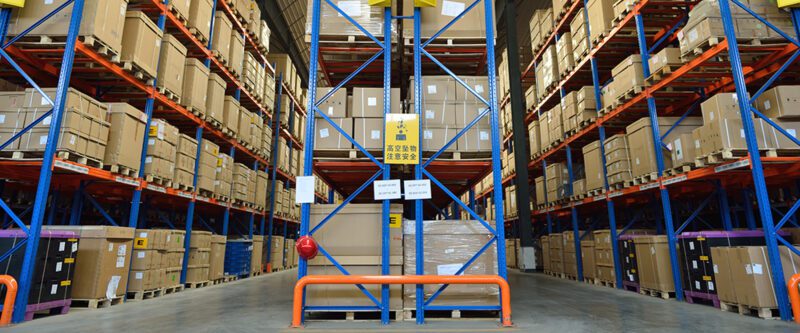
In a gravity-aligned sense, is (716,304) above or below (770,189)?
below

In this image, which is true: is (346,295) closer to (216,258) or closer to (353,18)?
(353,18)

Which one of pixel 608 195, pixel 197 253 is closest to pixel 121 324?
pixel 197 253

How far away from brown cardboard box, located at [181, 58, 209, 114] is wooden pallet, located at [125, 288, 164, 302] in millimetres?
3525

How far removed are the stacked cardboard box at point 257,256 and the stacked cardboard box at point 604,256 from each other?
8853mm

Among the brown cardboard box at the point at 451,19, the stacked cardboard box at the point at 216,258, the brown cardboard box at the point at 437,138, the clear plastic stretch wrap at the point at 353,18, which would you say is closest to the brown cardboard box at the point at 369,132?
the brown cardboard box at the point at 437,138

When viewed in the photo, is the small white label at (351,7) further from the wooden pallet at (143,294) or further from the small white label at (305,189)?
the wooden pallet at (143,294)

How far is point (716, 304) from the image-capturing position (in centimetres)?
574

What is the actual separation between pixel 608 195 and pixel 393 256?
19.4 ft

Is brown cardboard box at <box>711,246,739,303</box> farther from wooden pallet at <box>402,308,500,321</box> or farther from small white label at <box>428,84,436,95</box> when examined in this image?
small white label at <box>428,84,436,95</box>

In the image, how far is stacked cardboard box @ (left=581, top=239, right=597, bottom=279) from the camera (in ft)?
30.0

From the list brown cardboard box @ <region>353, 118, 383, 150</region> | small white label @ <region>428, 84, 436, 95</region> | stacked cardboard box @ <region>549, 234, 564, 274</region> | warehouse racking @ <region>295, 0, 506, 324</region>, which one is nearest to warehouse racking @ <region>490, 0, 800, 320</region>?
stacked cardboard box @ <region>549, 234, 564, 274</region>

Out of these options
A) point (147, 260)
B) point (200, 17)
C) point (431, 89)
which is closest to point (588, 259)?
point (431, 89)

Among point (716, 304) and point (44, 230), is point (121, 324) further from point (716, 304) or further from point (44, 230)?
point (716, 304)

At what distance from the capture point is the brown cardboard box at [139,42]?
632cm
